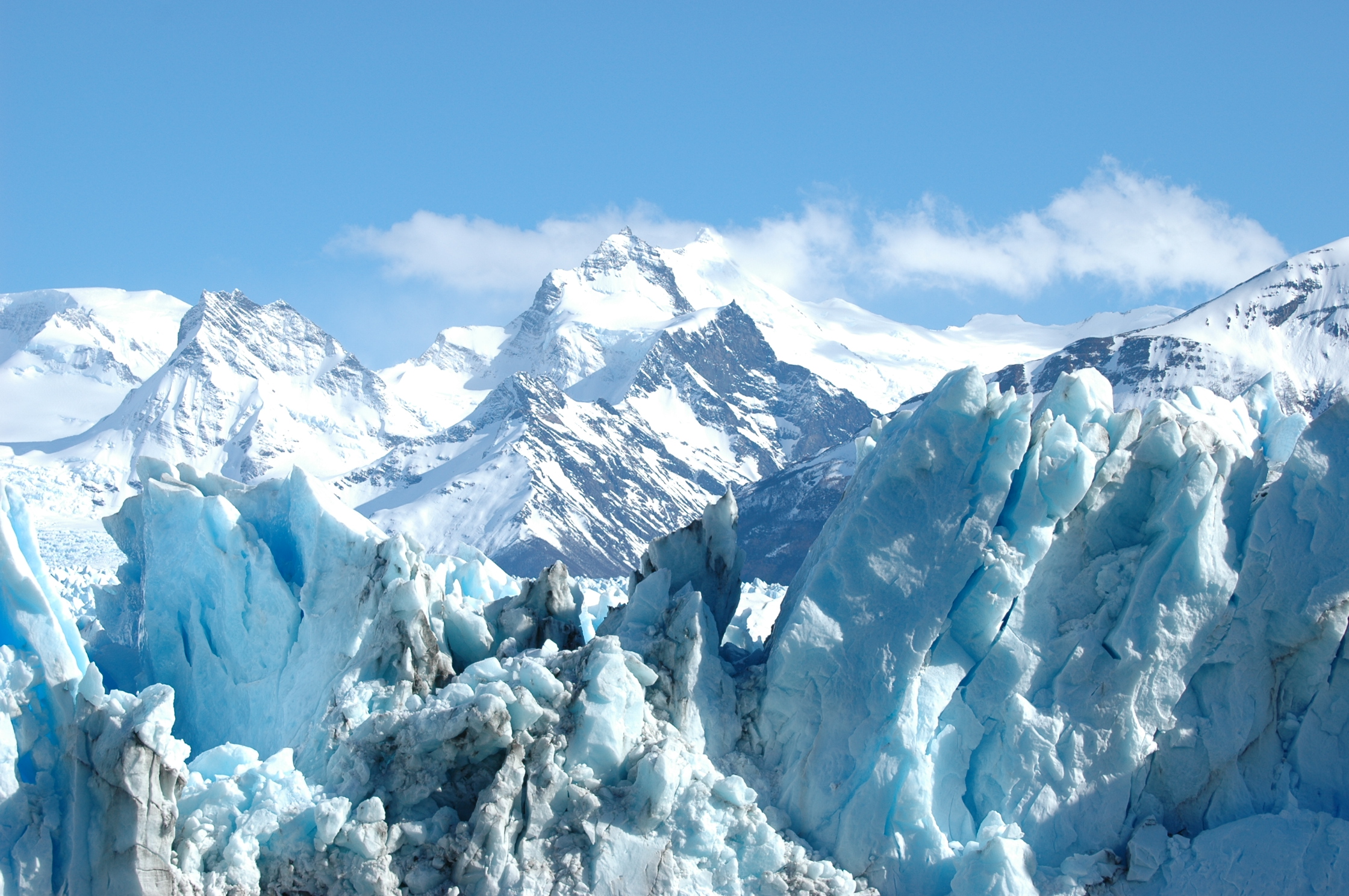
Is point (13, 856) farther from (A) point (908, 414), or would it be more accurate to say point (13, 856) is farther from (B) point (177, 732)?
(A) point (908, 414)

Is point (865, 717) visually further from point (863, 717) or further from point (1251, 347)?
point (1251, 347)

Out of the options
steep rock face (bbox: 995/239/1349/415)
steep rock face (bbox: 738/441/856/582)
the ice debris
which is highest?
steep rock face (bbox: 995/239/1349/415)

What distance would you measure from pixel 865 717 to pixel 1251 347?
517 ft

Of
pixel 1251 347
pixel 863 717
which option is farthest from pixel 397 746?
pixel 1251 347

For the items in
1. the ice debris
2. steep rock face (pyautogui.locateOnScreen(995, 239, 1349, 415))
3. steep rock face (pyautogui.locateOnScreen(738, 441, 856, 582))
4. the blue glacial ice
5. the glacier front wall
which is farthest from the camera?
→ steep rock face (pyautogui.locateOnScreen(995, 239, 1349, 415))

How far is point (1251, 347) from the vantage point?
161m

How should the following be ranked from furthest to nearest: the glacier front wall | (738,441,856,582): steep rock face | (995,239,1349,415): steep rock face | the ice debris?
(995,239,1349,415): steep rock face, (738,441,856,582): steep rock face, the glacier front wall, the ice debris

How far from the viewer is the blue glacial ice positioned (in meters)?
17.6

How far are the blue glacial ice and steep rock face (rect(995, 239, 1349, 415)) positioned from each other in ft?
440

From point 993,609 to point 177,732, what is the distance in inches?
532

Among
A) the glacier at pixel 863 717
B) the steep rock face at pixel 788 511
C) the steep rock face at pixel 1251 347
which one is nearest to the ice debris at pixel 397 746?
the glacier at pixel 863 717

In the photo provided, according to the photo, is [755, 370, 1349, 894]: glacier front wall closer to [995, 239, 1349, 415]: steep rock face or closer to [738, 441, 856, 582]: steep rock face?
[738, 441, 856, 582]: steep rock face

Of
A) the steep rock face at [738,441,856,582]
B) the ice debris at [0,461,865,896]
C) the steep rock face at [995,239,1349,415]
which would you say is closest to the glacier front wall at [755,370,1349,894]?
the ice debris at [0,461,865,896]

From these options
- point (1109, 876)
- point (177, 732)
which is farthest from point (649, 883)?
point (177, 732)
